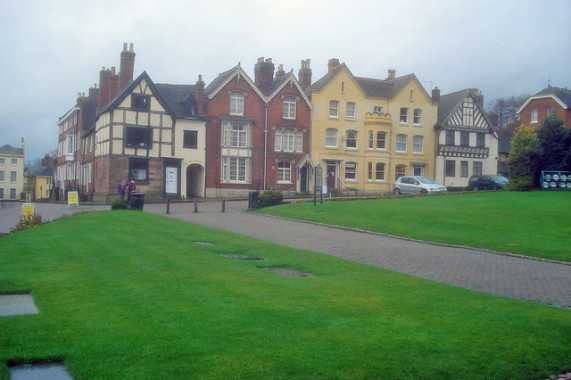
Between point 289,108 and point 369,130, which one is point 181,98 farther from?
point 369,130

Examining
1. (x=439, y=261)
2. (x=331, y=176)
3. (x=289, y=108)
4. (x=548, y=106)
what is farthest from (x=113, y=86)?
(x=548, y=106)

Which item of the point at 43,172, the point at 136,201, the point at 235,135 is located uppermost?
the point at 235,135

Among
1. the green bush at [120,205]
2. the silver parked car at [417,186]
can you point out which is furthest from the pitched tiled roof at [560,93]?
the green bush at [120,205]

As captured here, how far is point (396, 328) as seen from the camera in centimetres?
682

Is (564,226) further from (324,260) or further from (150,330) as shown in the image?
(150,330)

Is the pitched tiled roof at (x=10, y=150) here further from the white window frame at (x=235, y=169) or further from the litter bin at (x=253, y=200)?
the litter bin at (x=253, y=200)

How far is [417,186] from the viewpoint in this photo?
139ft

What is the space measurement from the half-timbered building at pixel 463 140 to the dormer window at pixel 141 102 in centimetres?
2940

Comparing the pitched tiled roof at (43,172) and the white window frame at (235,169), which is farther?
the pitched tiled roof at (43,172)

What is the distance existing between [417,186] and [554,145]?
1004 cm

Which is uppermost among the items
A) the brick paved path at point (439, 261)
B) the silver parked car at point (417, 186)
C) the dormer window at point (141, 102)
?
the dormer window at point (141, 102)

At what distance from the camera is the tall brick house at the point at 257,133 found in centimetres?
4606

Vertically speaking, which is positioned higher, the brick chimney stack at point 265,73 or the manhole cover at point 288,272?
the brick chimney stack at point 265,73

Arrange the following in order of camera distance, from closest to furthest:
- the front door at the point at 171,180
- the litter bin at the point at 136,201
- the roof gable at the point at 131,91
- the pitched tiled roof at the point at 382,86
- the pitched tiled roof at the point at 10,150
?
the litter bin at the point at 136,201 < the roof gable at the point at 131,91 < the front door at the point at 171,180 < the pitched tiled roof at the point at 382,86 < the pitched tiled roof at the point at 10,150
